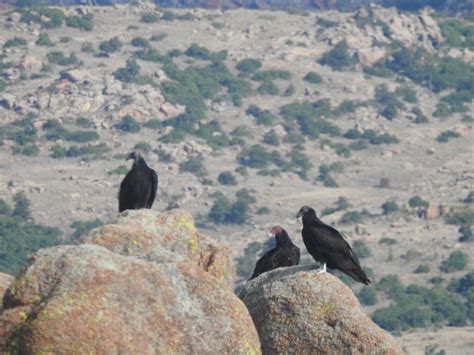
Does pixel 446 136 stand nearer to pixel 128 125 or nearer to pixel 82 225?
pixel 128 125

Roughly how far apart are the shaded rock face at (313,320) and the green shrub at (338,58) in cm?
10029

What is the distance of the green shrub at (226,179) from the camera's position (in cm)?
9569

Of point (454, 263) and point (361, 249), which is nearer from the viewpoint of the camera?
point (454, 263)

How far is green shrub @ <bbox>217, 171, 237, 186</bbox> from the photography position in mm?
95688

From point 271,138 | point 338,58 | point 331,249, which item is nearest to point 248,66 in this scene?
point 338,58

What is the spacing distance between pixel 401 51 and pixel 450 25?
31.0 ft

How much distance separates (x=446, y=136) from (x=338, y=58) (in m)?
17.2

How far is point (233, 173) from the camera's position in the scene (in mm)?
98688

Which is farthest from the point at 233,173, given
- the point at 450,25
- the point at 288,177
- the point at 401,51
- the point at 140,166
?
the point at 140,166

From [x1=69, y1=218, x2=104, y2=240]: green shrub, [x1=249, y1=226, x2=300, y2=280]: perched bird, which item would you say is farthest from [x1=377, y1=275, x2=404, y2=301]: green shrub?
[x1=249, y1=226, x2=300, y2=280]: perched bird

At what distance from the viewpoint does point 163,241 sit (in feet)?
63.4

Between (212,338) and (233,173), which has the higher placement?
(212,338)

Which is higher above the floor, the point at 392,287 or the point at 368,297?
the point at 392,287

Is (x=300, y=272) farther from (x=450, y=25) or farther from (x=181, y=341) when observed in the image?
(x=450, y=25)
